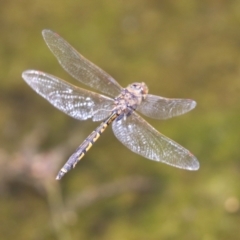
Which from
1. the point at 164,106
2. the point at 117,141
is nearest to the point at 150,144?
the point at 164,106

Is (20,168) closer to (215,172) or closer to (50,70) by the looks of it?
(50,70)

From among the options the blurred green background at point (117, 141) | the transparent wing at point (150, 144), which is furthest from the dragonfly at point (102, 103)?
the blurred green background at point (117, 141)

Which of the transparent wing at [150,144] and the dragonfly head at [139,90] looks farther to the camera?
the dragonfly head at [139,90]

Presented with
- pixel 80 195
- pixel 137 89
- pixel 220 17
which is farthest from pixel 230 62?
pixel 80 195

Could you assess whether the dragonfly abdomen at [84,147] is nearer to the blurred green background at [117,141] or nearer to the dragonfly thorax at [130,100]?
the dragonfly thorax at [130,100]

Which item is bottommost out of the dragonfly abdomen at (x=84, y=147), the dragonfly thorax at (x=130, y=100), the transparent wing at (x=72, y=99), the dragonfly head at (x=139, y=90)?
the dragonfly abdomen at (x=84, y=147)

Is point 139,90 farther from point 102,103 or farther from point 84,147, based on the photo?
point 84,147
